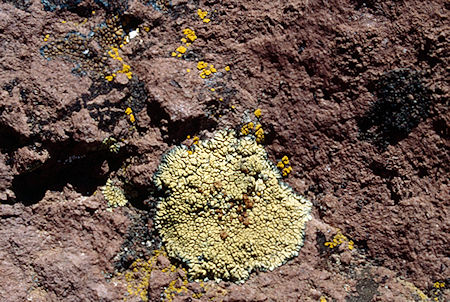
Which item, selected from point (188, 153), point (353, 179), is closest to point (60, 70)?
point (188, 153)

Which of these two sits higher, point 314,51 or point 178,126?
point 314,51

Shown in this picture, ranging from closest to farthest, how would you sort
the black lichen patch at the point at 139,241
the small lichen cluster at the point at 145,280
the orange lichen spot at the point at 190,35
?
the small lichen cluster at the point at 145,280, the black lichen patch at the point at 139,241, the orange lichen spot at the point at 190,35

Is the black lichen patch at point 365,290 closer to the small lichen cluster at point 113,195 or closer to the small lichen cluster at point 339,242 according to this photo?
the small lichen cluster at point 339,242

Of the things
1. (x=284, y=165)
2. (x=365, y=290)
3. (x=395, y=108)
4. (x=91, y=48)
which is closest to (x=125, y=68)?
(x=91, y=48)

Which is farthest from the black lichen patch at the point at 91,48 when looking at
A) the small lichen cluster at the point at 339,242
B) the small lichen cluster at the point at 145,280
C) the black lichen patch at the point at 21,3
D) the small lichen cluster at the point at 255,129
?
the small lichen cluster at the point at 339,242

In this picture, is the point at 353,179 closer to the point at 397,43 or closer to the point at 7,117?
the point at 397,43

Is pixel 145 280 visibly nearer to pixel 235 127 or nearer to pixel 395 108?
pixel 235 127

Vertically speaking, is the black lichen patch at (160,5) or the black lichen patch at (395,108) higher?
the black lichen patch at (395,108)
